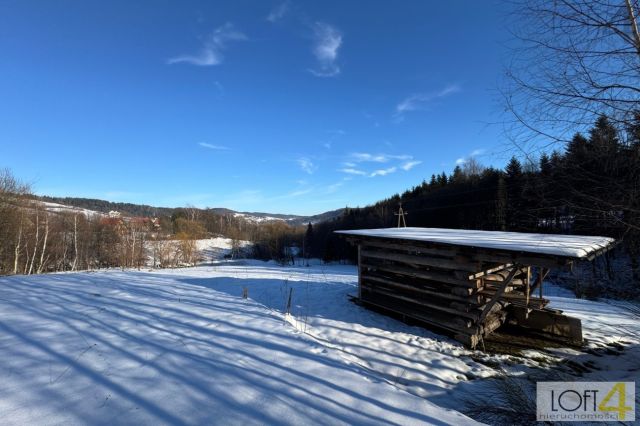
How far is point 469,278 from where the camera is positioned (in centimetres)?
617

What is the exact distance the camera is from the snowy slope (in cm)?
293

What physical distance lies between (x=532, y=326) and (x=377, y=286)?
13.1 ft

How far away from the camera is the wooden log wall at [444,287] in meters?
6.20

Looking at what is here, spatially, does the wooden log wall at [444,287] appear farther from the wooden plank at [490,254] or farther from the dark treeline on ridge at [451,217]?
the dark treeline on ridge at [451,217]

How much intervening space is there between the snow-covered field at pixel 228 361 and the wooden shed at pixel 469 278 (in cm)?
53

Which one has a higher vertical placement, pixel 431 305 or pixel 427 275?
pixel 427 275

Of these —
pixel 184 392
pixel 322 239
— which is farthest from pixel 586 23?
pixel 322 239

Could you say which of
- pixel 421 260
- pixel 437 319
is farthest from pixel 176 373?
pixel 437 319

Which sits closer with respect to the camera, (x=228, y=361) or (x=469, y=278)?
(x=228, y=361)

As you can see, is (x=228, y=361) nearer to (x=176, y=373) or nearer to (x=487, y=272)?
(x=176, y=373)

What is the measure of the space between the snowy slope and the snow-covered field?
0.06ft

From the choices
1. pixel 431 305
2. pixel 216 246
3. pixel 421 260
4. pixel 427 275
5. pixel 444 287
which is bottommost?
pixel 216 246

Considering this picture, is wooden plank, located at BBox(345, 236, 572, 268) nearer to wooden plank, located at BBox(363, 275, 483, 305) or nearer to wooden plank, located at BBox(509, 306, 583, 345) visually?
wooden plank, located at BBox(363, 275, 483, 305)

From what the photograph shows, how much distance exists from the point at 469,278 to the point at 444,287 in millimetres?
963
